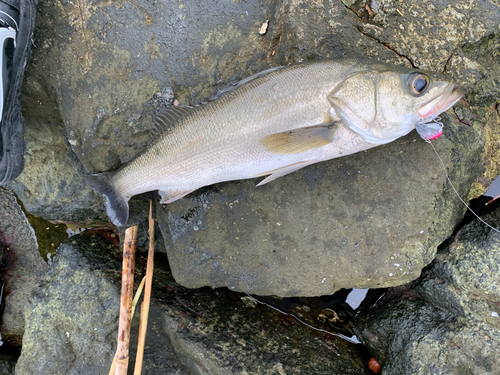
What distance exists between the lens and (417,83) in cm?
296

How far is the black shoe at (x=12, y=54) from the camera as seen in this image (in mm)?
3305

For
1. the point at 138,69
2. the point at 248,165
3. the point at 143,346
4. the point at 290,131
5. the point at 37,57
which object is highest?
the point at 37,57

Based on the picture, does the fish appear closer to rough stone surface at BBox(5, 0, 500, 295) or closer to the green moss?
rough stone surface at BBox(5, 0, 500, 295)

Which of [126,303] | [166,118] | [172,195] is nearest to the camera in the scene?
[166,118]

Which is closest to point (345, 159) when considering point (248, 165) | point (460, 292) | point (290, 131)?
point (290, 131)

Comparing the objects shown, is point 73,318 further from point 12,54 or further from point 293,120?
point 293,120

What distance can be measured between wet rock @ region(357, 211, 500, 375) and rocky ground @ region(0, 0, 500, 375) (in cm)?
1

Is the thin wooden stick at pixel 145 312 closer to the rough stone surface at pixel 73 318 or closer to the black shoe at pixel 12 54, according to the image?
the rough stone surface at pixel 73 318

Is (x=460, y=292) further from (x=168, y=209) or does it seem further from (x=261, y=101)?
(x=168, y=209)

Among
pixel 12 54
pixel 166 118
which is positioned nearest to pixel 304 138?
pixel 166 118

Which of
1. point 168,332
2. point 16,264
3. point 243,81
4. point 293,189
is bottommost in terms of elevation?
point 168,332

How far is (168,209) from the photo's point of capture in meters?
3.80

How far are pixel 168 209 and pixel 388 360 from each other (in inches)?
113

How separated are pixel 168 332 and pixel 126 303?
21.9 inches
